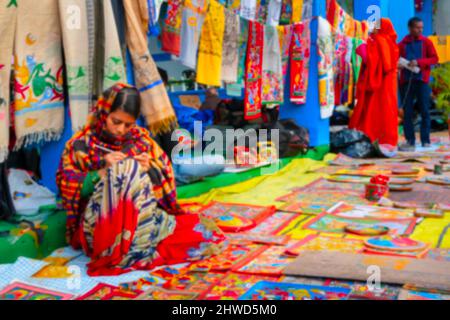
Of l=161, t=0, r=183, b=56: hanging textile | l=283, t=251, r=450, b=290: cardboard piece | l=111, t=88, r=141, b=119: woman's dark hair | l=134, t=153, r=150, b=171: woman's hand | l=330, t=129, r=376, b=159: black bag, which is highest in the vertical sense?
l=161, t=0, r=183, b=56: hanging textile

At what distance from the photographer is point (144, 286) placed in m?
2.27

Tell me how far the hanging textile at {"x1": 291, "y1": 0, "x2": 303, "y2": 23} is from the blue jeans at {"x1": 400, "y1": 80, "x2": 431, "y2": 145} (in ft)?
5.67

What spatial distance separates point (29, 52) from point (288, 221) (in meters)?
1.82

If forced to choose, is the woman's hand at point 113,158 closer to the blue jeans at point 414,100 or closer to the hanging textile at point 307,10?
the hanging textile at point 307,10

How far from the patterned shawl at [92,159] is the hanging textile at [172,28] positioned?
169 centimetres

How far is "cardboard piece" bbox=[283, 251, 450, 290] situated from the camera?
2163mm

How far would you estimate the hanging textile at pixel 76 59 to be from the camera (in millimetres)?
3119

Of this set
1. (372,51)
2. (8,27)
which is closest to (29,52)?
(8,27)

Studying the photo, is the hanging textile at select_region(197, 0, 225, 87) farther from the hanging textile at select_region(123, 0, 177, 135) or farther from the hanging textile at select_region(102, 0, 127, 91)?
the hanging textile at select_region(102, 0, 127, 91)

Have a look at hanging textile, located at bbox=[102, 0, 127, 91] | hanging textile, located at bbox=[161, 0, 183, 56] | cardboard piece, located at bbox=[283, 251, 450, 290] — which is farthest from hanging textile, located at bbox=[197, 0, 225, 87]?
cardboard piece, located at bbox=[283, 251, 450, 290]

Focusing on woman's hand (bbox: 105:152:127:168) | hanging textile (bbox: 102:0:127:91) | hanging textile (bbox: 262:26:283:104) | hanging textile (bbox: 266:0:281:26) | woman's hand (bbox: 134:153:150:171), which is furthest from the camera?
hanging textile (bbox: 266:0:281:26)

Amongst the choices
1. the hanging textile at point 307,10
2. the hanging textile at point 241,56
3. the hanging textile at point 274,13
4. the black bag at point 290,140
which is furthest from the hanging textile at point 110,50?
the hanging textile at point 307,10

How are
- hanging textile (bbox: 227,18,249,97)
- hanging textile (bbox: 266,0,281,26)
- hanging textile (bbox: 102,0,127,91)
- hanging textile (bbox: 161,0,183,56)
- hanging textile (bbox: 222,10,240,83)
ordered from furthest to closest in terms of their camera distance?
1. hanging textile (bbox: 266,0,281,26)
2. hanging textile (bbox: 227,18,249,97)
3. hanging textile (bbox: 222,10,240,83)
4. hanging textile (bbox: 161,0,183,56)
5. hanging textile (bbox: 102,0,127,91)
